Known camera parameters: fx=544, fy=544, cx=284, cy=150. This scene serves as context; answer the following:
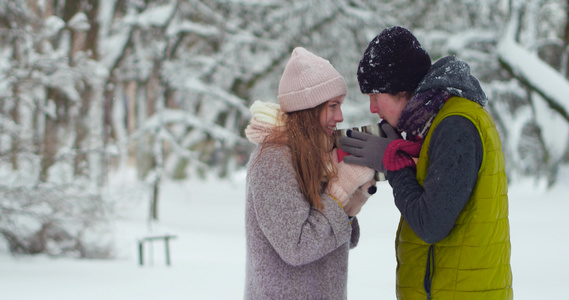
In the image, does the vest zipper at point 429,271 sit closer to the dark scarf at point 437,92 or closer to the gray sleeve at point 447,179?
the gray sleeve at point 447,179

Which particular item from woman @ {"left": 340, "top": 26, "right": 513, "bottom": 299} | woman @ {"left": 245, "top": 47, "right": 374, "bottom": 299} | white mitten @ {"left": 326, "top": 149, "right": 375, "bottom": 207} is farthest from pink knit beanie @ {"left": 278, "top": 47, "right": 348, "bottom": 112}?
white mitten @ {"left": 326, "top": 149, "right": 375, "bottom": 207}

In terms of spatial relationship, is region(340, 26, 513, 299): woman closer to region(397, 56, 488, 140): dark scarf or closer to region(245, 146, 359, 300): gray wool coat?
region(397, 56, 488, 140): dark scarf

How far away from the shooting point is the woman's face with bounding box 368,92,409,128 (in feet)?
6.80

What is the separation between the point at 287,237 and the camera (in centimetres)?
189

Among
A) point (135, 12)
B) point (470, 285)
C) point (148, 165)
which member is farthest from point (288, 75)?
point (148, 165)

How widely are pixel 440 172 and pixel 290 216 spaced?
531 millimetres

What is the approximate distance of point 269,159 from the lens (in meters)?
2.00

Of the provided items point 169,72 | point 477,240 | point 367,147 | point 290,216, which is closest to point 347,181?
point 367,147

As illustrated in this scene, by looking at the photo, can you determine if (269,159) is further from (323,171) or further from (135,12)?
(135,12)

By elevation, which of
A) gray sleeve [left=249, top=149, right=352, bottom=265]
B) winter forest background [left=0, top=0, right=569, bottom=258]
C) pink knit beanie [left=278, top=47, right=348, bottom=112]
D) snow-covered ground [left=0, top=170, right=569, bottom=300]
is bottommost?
snow-covered ground [left=0, top=170, right=569, bottom=300]

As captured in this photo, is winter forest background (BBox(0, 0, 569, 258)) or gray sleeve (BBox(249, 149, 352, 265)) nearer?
gray sleeve (BBox(249, 149, 352, 265))

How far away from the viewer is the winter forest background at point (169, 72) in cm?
749

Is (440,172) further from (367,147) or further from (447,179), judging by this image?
(367,147)

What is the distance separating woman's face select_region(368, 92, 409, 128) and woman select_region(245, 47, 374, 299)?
7.1 inches
